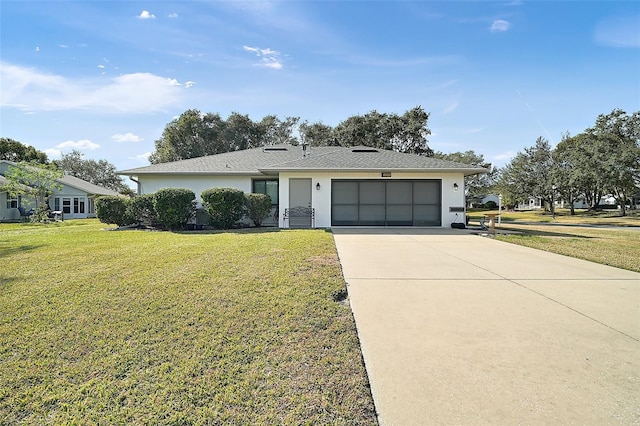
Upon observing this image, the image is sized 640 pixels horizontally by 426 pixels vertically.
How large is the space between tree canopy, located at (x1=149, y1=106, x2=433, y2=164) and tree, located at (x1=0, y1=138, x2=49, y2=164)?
15.2 m

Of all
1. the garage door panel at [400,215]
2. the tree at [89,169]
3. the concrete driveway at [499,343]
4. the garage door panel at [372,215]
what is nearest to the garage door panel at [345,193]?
the garage door panel at [372,215]

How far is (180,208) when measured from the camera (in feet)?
39.1

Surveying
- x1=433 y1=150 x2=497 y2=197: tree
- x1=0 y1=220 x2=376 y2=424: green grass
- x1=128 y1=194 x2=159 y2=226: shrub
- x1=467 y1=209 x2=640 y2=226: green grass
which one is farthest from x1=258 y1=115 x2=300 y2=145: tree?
x1=0 y1=220 x2=376 y2=424: green grass

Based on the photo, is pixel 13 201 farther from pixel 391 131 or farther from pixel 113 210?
pixel 391 131

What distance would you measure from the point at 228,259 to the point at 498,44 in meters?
11.9

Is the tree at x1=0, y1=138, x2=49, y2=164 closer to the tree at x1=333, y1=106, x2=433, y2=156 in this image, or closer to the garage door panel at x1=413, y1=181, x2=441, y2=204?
the tree at x1=333, y1=106, x2=433, y2=156

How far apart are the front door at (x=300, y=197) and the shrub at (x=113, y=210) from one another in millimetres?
6291

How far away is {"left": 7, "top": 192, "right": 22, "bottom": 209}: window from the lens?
20550 millimetres

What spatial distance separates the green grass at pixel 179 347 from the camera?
81.4 inches

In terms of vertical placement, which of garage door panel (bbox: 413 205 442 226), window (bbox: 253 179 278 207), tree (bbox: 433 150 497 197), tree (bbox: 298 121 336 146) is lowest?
garage door panel (bbox: 413 205 442 226)

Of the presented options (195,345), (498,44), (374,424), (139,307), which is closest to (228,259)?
(139,307)

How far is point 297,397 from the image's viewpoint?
2.14 metres

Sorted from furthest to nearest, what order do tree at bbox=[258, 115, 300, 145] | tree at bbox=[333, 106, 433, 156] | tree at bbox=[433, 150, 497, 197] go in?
tree at bbox=[433, 150, 497, 197], tree at bbox=[258, 115, 300, 145], tree at bbox=[333, 106, 433, 156]

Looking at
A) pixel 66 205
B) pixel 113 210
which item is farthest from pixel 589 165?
pixel 66 205
